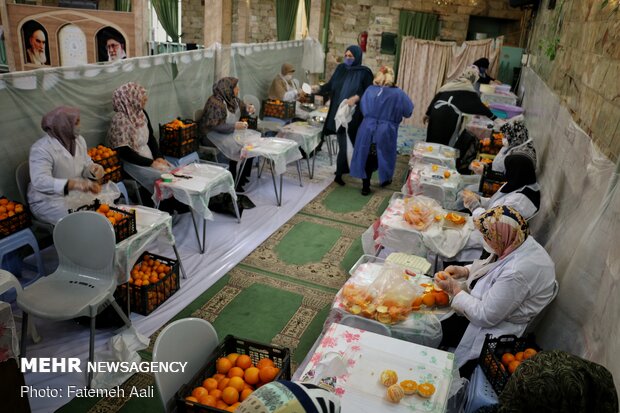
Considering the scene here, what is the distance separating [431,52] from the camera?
9.71 meters

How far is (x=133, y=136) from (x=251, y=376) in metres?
3.35

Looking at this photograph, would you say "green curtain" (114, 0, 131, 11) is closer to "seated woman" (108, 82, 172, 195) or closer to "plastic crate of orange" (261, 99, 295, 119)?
"plastic crate of orange" (261, 99, 295, 119)

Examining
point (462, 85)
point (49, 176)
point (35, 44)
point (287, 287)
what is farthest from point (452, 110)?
point (35, 44)

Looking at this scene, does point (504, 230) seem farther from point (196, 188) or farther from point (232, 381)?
point (196, 188)

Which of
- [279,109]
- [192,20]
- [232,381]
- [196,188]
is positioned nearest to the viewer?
[232,381]

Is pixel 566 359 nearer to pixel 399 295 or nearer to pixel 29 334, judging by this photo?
pixel 399 295

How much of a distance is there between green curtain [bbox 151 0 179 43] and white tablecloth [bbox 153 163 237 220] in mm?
9218

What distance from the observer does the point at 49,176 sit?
12.6 feet

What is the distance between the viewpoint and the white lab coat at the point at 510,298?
2639 mm

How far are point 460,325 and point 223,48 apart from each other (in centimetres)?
511

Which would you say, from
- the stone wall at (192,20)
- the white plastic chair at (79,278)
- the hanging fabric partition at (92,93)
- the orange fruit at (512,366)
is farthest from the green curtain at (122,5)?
the orange fruit at (512,366)

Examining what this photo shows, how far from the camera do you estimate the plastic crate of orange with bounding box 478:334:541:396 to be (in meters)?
2.26

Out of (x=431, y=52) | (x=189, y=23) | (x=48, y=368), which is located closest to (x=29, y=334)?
(x=48, y=368)

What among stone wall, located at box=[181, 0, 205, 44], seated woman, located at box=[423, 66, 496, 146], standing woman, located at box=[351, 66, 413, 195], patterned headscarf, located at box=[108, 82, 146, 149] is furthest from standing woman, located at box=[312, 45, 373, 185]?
stone wall, located at box=[181, 0, 205, 44]
